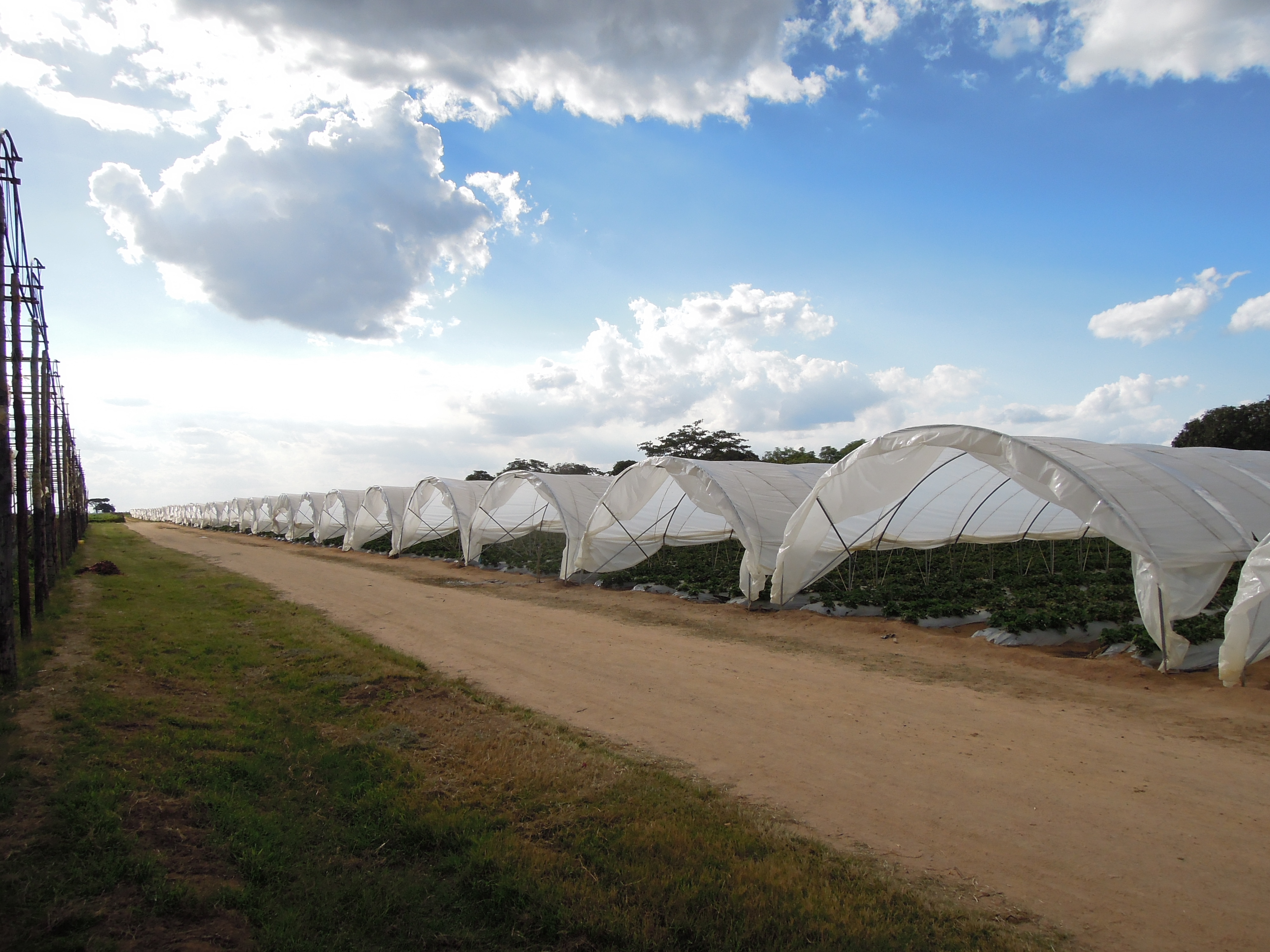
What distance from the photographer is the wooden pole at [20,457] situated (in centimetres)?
988

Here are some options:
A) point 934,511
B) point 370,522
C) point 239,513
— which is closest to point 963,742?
point 934,511

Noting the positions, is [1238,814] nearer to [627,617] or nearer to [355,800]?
[355,800]

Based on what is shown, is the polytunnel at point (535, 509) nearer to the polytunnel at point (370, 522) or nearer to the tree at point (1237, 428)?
the polytunnel at point (370, 522)

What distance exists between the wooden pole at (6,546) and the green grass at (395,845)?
1.07 m

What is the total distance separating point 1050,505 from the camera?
17016 millimetres

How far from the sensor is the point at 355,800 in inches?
184

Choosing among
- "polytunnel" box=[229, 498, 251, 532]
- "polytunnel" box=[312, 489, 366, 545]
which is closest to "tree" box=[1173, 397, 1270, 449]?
"polytunnel" box=[312, 489, 366, 545]

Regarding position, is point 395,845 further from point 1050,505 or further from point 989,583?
point 1050,505

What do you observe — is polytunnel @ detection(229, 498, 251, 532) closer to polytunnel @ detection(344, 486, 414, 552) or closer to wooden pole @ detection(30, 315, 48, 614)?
polytunnel @ detection(344, 486, 414, 552)

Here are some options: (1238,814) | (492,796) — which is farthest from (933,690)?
(492,796)

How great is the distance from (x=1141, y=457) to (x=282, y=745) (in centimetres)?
1271

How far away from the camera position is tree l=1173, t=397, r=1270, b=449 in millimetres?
34375

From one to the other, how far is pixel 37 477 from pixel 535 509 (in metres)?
15.5

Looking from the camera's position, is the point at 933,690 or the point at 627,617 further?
the point at 627,617
